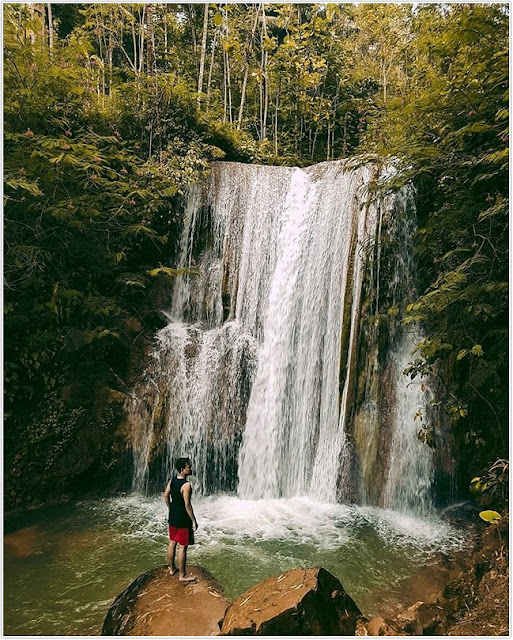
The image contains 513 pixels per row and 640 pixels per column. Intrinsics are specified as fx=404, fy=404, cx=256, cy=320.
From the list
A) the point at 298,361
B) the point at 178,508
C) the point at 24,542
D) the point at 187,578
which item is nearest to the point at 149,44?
the point at 298,361

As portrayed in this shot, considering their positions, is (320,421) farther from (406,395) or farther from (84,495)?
(84,495)

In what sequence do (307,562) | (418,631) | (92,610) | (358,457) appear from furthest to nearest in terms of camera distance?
(358,457) < (307,562) < (92,610) < (418,631)

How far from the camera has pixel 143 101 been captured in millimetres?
9250

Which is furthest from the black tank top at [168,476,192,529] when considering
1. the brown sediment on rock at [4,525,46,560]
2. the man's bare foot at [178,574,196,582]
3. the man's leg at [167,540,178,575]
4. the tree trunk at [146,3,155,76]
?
the tree trunk at [146,3,155,76]

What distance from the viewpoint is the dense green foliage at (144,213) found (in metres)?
5.00

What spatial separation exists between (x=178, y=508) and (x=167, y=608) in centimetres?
80

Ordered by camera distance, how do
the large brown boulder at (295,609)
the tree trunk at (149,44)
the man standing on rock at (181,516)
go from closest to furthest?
the large brown boulder at (295,609) < the man standing on rock at (181,516) < the tree trunk at (149,44)

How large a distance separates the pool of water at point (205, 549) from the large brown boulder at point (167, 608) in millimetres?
665

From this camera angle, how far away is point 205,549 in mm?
5301

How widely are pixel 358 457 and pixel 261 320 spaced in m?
3.16

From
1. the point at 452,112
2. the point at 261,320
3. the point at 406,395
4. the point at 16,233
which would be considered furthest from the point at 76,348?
the point at 452,112

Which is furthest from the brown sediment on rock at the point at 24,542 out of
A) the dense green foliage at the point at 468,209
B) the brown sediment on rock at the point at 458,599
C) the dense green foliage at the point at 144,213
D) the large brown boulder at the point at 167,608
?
the dense green foliage at the point at 468,209

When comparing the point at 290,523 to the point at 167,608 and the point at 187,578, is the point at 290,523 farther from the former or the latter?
the point at 167,608

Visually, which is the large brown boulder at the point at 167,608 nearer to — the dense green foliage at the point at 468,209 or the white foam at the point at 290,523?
the white foam at the point at 290,523
